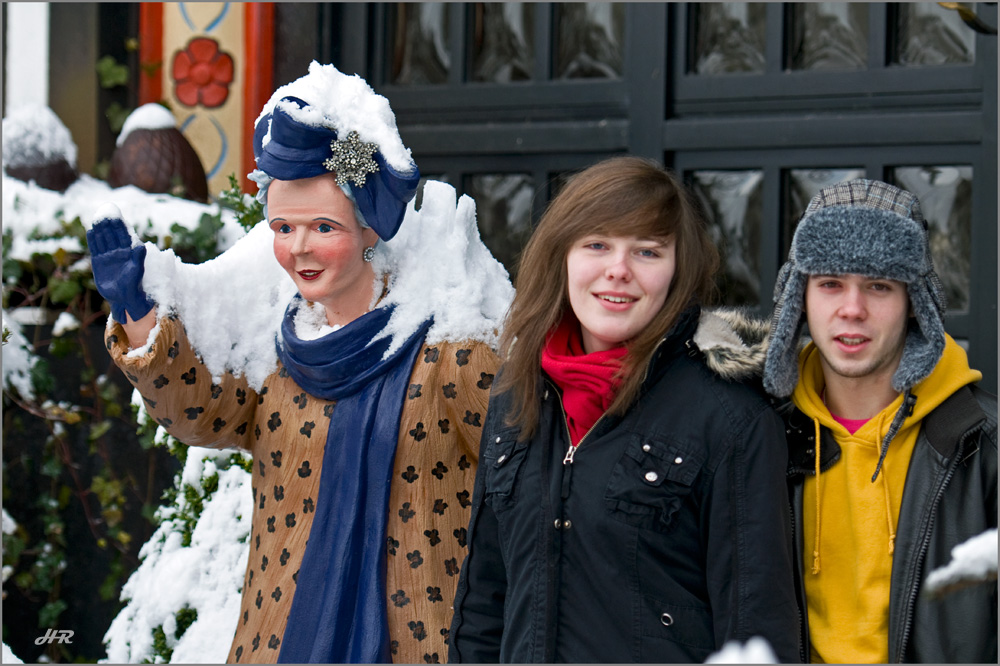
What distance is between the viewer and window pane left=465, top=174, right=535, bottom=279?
4.42m

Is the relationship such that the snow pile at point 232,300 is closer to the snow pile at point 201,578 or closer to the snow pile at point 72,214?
the snow pile at point 201,578

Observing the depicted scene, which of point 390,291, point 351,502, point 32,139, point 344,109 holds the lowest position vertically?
point 351,502

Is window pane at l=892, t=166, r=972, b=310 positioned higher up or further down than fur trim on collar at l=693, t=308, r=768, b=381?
higher up

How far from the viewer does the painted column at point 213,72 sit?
451 centimetres

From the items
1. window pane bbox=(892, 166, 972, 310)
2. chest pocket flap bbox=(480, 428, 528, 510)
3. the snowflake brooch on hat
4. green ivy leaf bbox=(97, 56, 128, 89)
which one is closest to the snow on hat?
the snowflake brooch on hat

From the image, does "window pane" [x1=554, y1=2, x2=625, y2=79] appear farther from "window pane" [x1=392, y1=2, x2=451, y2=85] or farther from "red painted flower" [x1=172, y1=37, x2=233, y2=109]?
"red painted flower" [x1=172, y1=37, x2=233, y2=109]

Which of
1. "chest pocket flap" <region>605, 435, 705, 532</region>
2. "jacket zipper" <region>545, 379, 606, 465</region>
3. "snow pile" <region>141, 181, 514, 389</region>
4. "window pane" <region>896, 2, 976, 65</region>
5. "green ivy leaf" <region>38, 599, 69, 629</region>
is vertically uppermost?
"window pane" <region>896, 2, 976, 65</region>

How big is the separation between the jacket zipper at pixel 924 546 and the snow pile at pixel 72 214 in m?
2.65

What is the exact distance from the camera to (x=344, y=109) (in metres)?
2.46

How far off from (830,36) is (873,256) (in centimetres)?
220

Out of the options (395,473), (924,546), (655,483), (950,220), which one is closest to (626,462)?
(655,483)

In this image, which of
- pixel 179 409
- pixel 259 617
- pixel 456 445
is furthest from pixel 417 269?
pixel 259 617

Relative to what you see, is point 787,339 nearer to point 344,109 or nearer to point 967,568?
point 967,568

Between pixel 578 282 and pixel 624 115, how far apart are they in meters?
2.23
